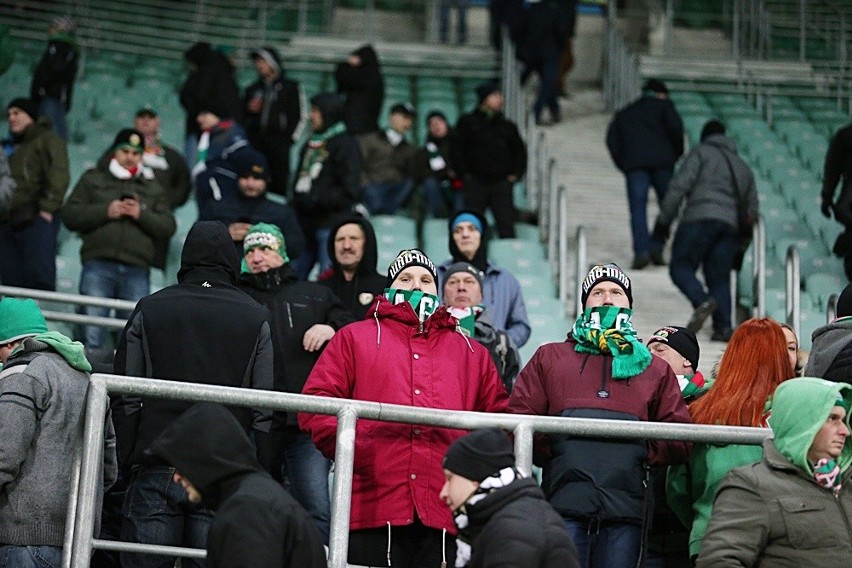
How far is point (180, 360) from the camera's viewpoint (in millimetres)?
6859

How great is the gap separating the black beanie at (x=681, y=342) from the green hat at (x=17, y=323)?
2757 millimetres

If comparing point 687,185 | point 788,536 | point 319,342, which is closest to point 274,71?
point 687,185

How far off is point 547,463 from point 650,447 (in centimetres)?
42

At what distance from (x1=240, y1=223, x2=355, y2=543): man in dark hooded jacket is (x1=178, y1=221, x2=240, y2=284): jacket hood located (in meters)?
0.88

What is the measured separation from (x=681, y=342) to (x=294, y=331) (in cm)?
195

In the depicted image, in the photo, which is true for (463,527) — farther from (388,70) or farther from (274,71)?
(388,70)

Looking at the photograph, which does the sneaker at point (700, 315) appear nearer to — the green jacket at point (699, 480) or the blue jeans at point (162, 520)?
the green jacket at point (699, 480)

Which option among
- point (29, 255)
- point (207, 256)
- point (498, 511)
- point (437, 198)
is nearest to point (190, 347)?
point (207, 256)

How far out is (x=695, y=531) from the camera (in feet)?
21.6

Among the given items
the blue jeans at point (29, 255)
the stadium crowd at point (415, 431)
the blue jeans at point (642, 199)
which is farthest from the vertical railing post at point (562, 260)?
the blue jeans at point (29, 255)

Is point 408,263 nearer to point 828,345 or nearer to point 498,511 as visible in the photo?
point 828,345

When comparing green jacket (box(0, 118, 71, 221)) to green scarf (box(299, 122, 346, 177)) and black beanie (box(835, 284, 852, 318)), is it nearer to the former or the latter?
green scarf (box(299, 122, 346, 177))

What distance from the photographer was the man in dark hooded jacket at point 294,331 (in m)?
8.07

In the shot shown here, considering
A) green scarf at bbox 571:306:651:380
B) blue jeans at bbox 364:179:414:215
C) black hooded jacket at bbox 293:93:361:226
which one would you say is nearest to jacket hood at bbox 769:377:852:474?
green scarf at bbox 571:306:651:380
